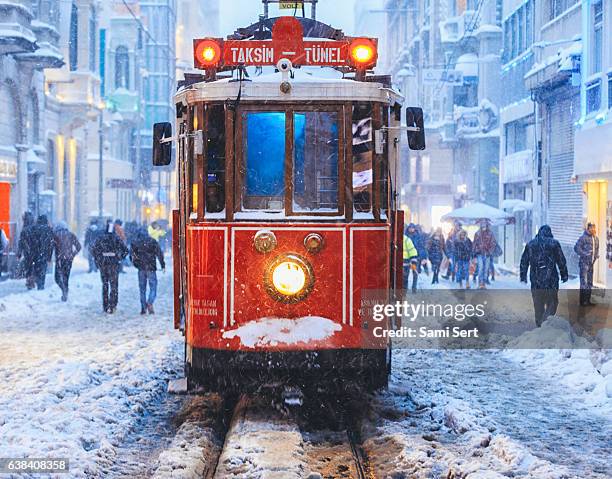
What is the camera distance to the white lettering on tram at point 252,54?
9.67m

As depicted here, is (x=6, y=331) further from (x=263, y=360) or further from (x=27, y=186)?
(x=27, y=186)

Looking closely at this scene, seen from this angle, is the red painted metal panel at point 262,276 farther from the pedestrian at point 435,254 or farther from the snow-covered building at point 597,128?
the pedestrian at point 435,254

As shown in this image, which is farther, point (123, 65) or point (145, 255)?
point (123, 65)

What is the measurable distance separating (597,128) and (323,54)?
52.3 ft

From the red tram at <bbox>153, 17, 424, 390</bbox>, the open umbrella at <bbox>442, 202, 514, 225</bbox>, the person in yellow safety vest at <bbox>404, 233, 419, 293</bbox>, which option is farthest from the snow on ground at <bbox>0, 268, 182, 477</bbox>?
the open umbrella at <bbox>442, 202, 514, 225</bbox>

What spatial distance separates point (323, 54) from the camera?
32.0 feet

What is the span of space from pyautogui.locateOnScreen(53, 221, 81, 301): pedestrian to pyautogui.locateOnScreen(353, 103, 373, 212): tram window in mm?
13216

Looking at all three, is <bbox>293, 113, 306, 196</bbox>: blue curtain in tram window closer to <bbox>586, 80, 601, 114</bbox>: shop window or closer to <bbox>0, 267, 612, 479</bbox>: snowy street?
<bbox>0, 267, 612, 479</bbox>: snowy street

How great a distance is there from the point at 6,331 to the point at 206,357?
8567mm

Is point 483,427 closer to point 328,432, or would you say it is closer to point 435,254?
point 328,432

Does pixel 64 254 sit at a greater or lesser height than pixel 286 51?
lesser

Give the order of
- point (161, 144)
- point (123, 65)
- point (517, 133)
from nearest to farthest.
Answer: point (161, 144)
point (517, 133)
point (123, 65)

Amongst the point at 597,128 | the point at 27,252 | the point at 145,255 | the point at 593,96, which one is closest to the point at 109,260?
the point at 145,255

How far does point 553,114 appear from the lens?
31922mm
